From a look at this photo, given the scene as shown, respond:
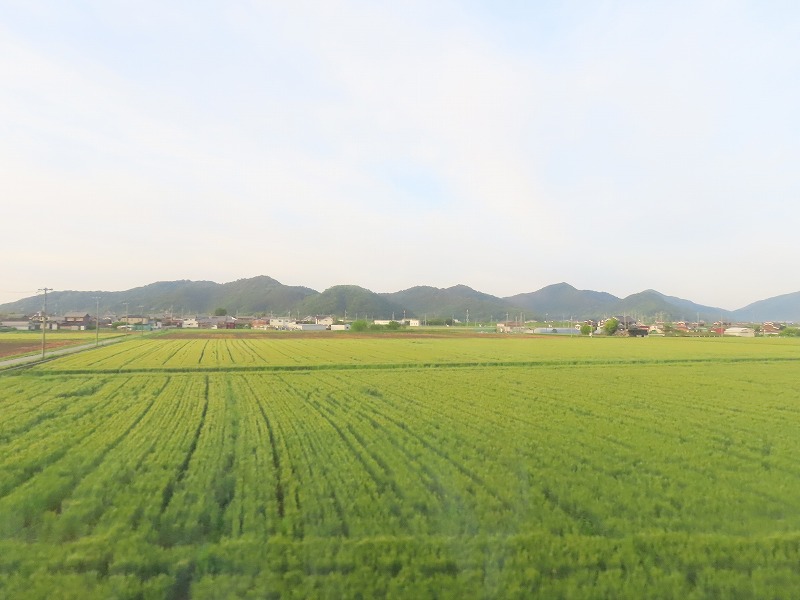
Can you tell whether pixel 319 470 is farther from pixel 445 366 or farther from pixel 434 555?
pixel 445 366

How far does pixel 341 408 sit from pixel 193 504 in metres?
8.74

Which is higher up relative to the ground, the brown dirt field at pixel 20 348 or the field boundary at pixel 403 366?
the brown dirt field at pixel 20 348

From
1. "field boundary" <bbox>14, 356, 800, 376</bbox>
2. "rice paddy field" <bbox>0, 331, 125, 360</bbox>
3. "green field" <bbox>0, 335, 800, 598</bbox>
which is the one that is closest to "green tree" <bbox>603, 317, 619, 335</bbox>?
"field boundary" <bbox>14, 356, 800, 376</bbox>

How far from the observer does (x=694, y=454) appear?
10969mm

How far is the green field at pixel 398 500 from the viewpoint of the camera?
5.82 meters

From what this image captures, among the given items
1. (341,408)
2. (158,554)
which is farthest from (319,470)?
(341,408)


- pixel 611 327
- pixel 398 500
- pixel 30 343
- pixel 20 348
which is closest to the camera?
pixel 398 500

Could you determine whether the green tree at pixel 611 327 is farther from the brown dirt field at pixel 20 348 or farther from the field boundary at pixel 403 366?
the brown dirt field at pixel 20 348

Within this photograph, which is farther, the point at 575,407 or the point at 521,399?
the point at 521,399

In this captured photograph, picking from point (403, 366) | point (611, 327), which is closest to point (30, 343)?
point (403, 366)

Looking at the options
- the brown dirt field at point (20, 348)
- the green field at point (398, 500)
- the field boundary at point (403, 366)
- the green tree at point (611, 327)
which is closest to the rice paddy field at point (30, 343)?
the brown dirt field at point (20, 348)

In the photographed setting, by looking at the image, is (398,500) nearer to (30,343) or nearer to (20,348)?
(20,348)

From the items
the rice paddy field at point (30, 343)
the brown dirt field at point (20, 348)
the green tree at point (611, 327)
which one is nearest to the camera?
the brown dirt field at point (20, 348)

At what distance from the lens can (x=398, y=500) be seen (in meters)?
7.96
